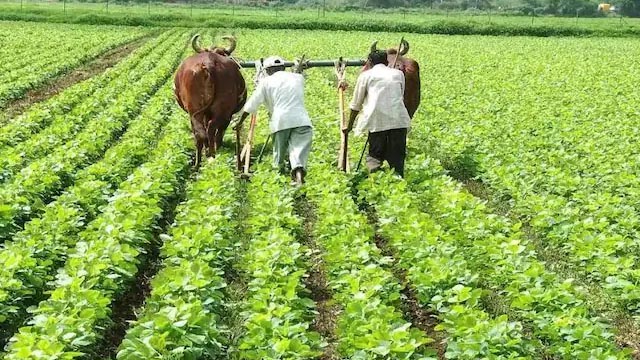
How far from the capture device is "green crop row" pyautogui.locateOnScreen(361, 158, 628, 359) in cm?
460

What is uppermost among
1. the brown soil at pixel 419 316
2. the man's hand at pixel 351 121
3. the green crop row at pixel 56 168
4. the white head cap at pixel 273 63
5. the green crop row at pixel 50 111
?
the white head cap at pixel 273 63

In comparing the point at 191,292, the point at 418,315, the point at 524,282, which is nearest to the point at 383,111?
the point at 418,315

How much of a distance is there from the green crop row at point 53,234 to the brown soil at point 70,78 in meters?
5.55

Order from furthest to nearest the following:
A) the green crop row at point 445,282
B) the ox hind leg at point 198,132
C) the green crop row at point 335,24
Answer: the green crop row at point 335,24
the ox hind leg at point 198,132
the green crop row at point 445,282

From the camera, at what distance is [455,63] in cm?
2595

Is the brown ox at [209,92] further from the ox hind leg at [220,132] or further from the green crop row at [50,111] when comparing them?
the green crop row at [50,111]

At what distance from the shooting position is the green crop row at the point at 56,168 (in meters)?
7.18

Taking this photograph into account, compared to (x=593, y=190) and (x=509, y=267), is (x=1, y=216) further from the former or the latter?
(x=593, y=190)

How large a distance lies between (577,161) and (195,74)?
5353 mm

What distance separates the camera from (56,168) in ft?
28.7

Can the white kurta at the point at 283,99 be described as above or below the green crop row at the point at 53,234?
above

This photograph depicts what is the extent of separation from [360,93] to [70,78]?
1423 cm

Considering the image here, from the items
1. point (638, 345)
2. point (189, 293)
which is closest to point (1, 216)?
point (189, 293)

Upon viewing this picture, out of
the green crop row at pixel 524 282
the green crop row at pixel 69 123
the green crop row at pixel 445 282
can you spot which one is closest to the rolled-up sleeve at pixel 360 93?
the green crop row at pixel 445 282
